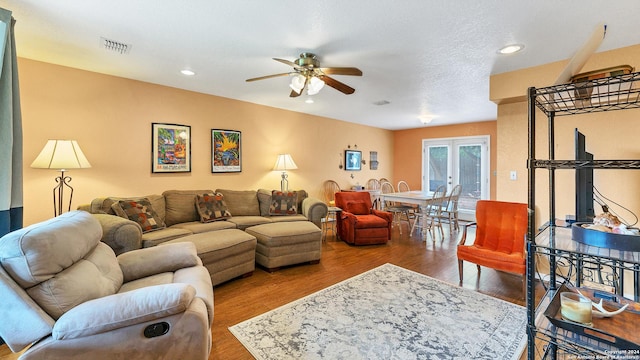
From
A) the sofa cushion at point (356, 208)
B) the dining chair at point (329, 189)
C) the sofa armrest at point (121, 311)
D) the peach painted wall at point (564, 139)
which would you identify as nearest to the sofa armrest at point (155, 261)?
the sofa armrest at point (121, 311)

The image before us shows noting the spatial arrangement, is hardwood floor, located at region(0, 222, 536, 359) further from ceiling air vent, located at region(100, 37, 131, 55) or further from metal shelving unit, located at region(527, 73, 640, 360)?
ceiling air vent, located at region(100, 37, 131, 55)

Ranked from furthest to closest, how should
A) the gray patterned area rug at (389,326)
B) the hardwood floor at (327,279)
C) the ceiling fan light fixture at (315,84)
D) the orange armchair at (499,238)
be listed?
the orange armchair at (499,238) < the ceiling fan light fixture at (315,84) < the hardwood floor at (327,279) < the gray patterned area rug at (389,326)

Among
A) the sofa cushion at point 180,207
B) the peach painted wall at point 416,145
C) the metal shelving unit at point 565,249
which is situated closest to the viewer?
the metal shelving unit at point 565,249

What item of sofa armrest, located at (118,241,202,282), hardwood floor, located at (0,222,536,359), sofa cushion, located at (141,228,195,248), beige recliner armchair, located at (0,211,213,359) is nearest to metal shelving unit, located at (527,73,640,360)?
beige recliner armchair, located at (0,211,213,359)

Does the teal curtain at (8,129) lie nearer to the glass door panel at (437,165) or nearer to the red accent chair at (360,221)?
the red accent chair at (360,221)

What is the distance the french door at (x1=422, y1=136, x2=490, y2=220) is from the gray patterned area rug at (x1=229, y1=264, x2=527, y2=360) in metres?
4.50

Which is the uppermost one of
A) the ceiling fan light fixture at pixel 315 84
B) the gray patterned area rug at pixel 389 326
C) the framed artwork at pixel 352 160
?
the ceiling fan light fixture at pixel 315 84

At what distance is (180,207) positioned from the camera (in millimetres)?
3645

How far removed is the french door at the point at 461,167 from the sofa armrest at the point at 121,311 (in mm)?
6734

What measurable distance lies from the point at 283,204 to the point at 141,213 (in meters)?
1.89

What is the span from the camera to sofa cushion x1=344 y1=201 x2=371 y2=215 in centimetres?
483

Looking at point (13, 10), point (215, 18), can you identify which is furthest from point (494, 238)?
point (13, 10)

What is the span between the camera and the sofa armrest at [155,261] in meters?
1.97

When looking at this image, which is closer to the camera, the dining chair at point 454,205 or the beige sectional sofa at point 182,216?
the beige sectional sofa at point 182,216
